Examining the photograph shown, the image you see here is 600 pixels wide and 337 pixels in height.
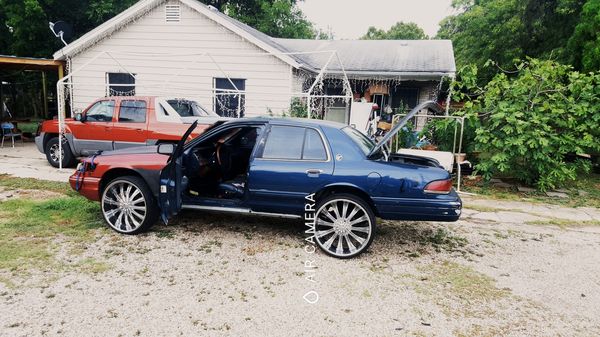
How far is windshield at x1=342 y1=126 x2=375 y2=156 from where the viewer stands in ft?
16.0

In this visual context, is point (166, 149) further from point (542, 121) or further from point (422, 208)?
point (542, 121)

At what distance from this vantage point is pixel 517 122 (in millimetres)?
8070

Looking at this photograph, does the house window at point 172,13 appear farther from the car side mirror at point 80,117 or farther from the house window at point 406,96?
the house window at point 406,96

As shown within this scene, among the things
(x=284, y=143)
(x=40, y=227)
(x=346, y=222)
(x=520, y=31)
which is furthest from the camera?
(x=520, y=31)

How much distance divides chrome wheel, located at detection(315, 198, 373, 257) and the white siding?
776 centimetres

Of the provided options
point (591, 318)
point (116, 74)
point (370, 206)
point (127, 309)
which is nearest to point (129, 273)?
point (127, 309)

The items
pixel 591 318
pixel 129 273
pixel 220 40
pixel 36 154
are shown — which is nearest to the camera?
pixel 591 318

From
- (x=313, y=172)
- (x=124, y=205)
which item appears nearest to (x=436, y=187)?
(x=313, y=172)

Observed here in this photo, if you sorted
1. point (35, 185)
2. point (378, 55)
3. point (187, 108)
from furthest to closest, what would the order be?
point (378, 55) → point (187, 108) → point (35, 185)

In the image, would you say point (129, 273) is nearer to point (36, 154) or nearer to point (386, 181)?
point (386, 181)

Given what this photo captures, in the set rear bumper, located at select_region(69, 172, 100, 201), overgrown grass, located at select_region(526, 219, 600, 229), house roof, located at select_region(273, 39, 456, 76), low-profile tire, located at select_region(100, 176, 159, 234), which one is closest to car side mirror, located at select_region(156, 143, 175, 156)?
low-profile tire, located at select_region(100, 176, 159, 234)

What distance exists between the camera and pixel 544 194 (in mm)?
8500

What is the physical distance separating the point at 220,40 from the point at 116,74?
150 inches

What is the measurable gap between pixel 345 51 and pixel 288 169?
14247 millimetres
